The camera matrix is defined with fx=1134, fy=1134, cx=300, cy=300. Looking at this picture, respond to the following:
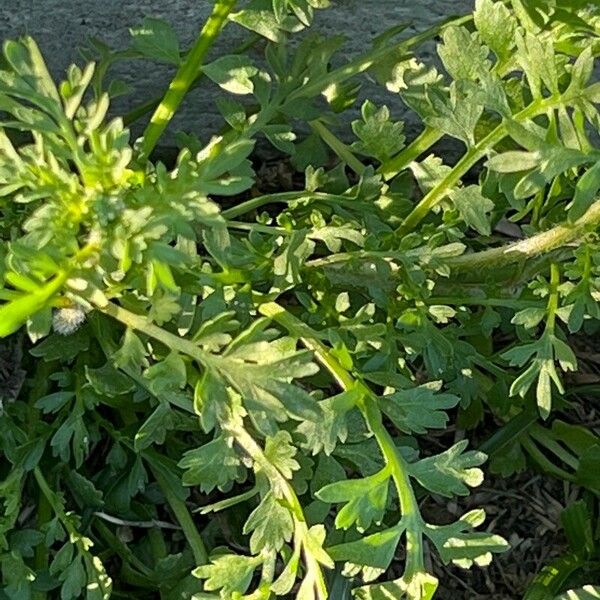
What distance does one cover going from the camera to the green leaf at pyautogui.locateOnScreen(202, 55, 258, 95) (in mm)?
1429

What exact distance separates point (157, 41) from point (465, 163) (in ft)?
1.38

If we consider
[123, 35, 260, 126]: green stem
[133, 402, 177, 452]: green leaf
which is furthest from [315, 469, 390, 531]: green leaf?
[123, 35, 260, 126]: green stem

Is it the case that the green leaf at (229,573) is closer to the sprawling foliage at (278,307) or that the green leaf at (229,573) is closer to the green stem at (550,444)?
the sprawling foliage at (278,307)

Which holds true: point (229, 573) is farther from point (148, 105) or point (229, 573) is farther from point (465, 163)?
point (148, 105)

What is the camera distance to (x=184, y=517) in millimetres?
1626

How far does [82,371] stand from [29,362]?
184mm

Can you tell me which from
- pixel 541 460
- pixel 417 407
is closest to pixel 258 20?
pixel 417 407

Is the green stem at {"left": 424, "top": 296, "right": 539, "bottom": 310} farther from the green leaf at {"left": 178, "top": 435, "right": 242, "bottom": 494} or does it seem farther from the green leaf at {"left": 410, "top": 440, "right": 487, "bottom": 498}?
the green leaf at {"left": 178, "top": 435, "right": 242, "bottom": 494}

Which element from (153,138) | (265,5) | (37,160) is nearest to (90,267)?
(37,160)

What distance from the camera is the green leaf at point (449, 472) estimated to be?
133cm

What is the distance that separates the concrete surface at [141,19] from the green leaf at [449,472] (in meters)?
0.71

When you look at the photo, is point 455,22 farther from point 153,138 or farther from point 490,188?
point 153,138

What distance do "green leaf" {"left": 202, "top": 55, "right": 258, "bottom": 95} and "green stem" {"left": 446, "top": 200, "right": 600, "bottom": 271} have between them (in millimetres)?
344

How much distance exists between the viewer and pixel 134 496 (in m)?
1.70
